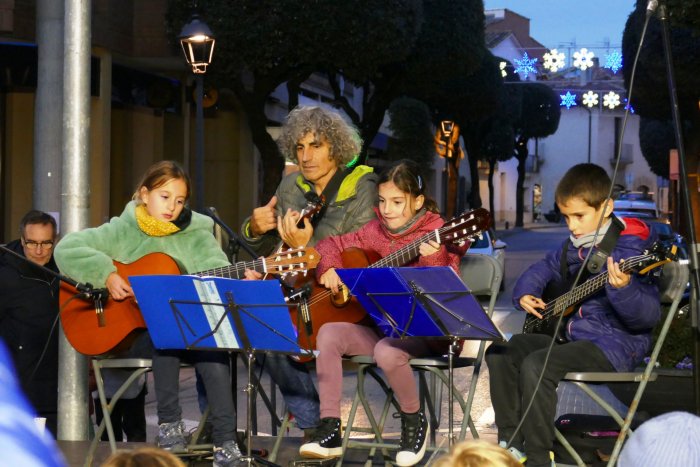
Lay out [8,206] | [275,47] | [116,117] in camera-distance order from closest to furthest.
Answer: [8,206] → [275,47] → [116,117]

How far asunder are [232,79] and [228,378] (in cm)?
1787

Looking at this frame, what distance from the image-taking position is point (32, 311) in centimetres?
710

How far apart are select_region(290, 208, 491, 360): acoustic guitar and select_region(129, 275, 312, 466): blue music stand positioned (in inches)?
14.4

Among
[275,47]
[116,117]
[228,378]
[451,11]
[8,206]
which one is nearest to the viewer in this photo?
[228,378]

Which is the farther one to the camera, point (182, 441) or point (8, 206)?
point (8, 206)

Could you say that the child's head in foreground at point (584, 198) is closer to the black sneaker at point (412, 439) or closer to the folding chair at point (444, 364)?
the folding chair at point (444, 364)

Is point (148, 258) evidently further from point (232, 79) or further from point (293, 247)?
point (232, 79)

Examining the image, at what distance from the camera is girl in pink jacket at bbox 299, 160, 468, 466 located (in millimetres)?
6027

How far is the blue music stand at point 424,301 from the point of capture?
5332 mm

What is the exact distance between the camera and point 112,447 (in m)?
6.14

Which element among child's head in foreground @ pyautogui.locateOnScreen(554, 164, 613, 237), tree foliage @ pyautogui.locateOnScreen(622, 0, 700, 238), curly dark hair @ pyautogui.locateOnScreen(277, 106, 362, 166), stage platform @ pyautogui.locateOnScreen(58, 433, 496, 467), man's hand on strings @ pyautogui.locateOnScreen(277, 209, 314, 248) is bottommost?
stage platform @ pyautogui.locateOnScreen(58, 433, 496, 467)

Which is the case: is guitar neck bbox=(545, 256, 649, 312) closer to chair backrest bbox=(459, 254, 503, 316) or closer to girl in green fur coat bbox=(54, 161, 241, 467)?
chair backrest bbox=(459, 254, 503, 316)

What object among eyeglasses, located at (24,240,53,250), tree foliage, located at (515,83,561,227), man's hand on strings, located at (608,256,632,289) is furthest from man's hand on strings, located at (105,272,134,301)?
tree foliage, located at (515,83,561,227)

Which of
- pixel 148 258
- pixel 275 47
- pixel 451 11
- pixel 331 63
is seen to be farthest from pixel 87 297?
pixel 451 11
